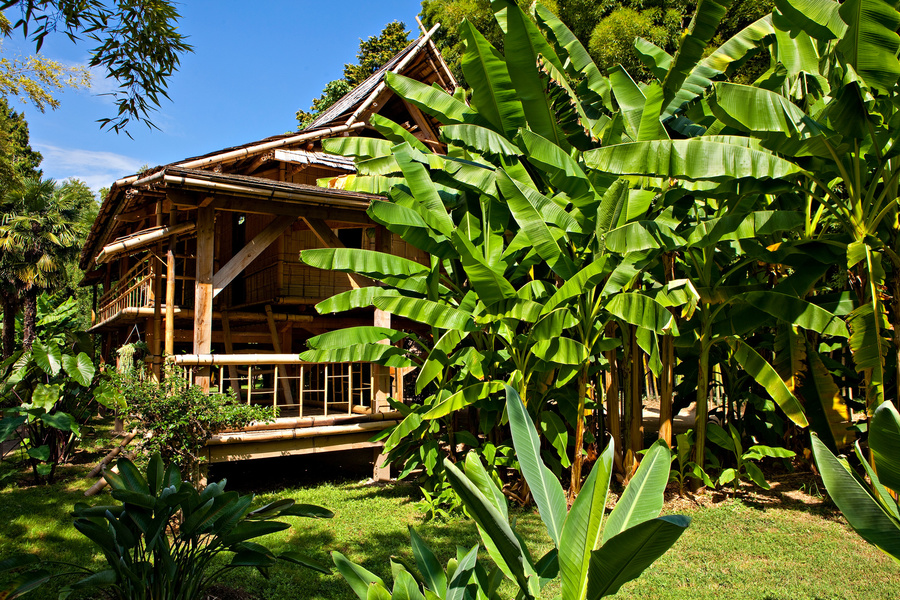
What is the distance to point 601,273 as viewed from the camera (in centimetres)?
547

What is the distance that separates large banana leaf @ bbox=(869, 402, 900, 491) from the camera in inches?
70.6

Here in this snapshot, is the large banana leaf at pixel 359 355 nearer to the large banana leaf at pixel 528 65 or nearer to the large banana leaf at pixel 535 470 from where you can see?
the large banana leaf at pixel 528 65

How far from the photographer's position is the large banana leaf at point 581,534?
1.96 m

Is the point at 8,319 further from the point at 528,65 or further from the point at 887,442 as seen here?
the point at 887,442

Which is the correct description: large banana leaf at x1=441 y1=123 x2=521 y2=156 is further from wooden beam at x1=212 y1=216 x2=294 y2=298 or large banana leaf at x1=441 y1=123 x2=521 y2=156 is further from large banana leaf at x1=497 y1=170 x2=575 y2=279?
wooden beam at x1=212 y1=216 x2=294 y2=298

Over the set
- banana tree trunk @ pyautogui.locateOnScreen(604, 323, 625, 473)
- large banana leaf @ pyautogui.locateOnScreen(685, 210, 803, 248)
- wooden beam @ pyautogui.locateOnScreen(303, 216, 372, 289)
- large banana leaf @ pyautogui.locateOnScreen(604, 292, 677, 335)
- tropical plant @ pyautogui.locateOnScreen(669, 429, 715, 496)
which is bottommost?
tropical plant @ pyautogui.locateOnScreen(669, 429, 715, 496)

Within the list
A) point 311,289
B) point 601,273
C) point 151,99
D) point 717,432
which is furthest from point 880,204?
point 311,289

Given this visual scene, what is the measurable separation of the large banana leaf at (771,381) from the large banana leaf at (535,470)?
4320mm

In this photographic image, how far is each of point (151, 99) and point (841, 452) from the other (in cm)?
844

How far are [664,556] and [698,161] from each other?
360 centimetres

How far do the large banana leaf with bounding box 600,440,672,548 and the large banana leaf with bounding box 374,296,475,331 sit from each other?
380 cm

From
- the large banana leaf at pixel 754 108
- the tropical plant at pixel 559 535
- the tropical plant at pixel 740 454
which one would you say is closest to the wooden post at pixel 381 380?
the tropical plant at pixel 740 454

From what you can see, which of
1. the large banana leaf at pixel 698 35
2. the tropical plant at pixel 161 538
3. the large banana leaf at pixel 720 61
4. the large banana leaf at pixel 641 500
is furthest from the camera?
the large banana leaf at pixel 720 61

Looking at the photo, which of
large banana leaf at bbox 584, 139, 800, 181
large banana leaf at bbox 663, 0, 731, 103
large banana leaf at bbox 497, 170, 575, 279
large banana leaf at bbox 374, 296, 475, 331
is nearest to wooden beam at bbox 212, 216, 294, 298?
large banana leaf at bbox 374, 296, 475, 331
